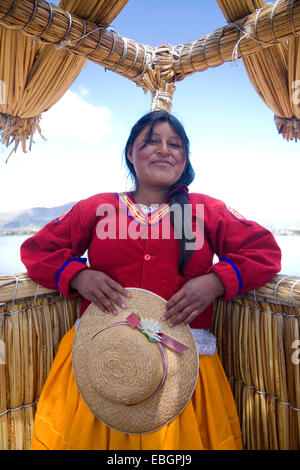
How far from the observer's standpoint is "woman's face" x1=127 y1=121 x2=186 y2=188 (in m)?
1.16

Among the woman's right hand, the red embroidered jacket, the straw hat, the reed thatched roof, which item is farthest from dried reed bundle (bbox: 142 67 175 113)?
the straw hat

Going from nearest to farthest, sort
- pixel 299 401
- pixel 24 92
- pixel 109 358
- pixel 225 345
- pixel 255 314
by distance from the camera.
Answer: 1. pixel 109 358
2. pixel 299 401
3. pixel 255 314
4. pixel 225 345
5. pixel 24 92

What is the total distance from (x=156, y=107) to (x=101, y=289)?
1.40m

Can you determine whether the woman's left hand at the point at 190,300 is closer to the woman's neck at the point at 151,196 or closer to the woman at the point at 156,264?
the woman at the point at 156,264

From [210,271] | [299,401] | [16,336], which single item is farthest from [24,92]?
[299,401]

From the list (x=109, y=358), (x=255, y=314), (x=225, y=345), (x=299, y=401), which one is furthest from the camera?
(x=225, y=345)

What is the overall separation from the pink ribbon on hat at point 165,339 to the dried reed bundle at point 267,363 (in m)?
A: 0.32

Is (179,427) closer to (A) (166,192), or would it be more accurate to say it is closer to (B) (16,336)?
(B) (16,336)

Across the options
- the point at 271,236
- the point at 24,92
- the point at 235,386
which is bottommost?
the point at 235,386

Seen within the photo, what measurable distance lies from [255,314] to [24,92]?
5.93 feet

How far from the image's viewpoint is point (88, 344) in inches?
36.5

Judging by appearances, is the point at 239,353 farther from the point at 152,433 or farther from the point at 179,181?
the point at 179,181

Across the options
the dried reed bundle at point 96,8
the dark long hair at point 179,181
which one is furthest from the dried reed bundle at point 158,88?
the dark long hair at point 179,181

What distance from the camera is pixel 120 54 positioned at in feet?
5.80
